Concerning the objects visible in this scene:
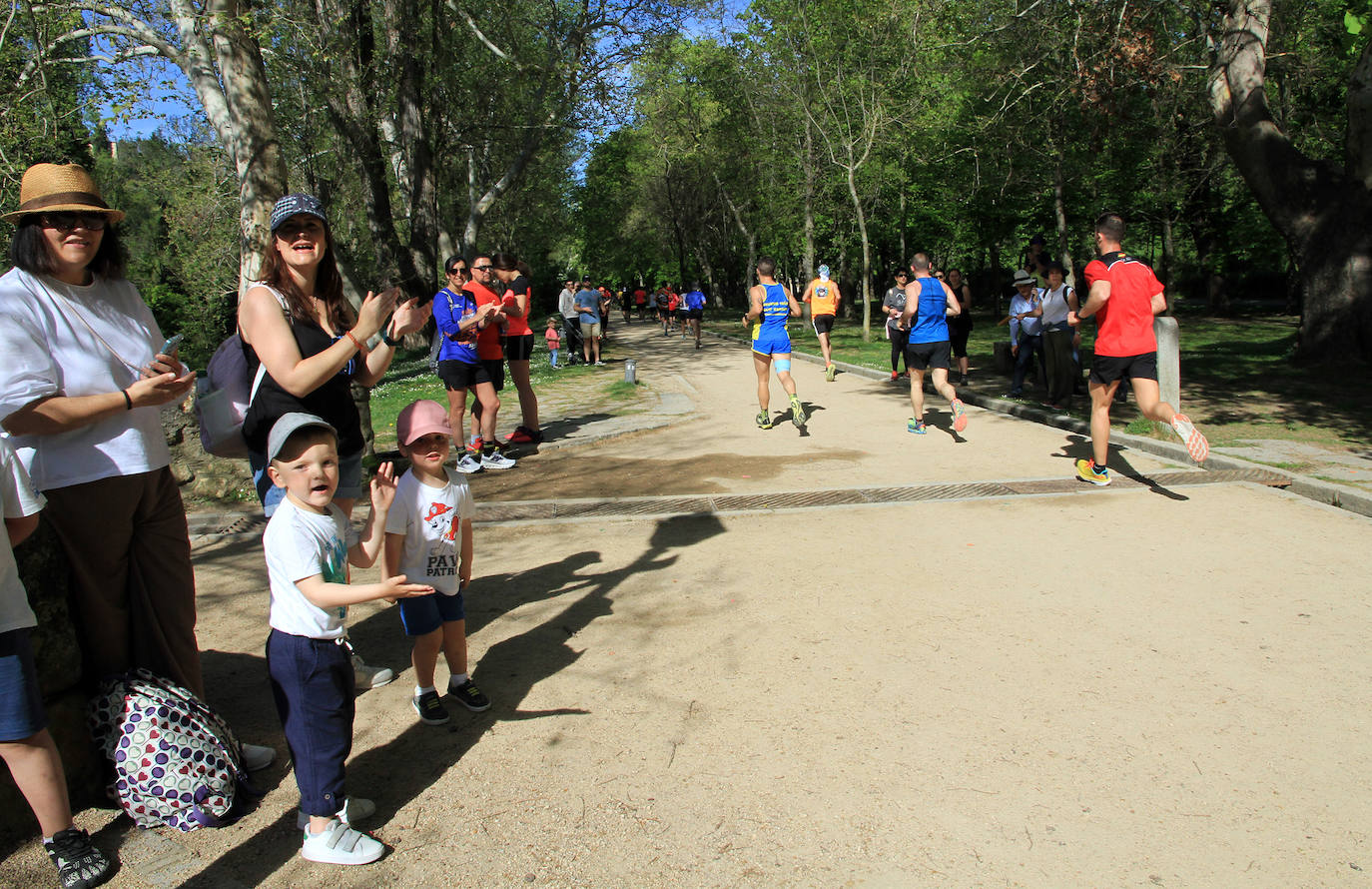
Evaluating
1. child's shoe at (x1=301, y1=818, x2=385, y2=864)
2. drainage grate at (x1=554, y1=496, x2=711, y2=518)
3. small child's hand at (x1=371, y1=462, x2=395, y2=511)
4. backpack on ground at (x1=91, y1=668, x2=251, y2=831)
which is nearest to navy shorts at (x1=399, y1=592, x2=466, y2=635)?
small child's hand at (x1=371, y1=462, x2=395, y2=511)

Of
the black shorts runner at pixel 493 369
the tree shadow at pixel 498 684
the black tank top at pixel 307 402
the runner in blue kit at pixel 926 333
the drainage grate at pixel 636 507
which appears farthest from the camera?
the runner in blue kit at pixel 926 333

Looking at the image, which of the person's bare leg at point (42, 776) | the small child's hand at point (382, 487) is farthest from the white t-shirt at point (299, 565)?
the person's bare leg at point (42, 776)

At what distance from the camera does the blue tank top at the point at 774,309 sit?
10.6 m

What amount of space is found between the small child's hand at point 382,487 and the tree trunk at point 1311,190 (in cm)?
1489

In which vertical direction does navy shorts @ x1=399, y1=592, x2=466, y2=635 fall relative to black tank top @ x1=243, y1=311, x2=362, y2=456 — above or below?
below

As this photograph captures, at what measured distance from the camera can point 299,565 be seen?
289cm

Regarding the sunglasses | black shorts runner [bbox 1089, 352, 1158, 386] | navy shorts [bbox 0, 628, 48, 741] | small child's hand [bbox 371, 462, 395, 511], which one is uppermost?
the sunglasses

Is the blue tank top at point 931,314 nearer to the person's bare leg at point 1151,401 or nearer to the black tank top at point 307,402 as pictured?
the person's bare leg at point 1151,401

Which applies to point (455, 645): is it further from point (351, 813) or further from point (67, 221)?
point (67, 221)

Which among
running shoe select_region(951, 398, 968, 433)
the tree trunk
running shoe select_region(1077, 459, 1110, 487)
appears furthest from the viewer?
the tree trunk

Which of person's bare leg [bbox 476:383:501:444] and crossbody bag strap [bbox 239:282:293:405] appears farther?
person's bare leg [bbox 476:383:501:444]

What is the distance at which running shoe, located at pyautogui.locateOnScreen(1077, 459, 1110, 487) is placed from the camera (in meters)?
7.47

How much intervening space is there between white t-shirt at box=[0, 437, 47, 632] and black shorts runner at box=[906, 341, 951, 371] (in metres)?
8.72

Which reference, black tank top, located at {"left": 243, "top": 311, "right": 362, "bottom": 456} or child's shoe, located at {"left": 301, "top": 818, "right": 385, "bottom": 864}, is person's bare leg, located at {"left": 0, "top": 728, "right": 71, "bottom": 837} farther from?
black tank top, located at {"left": 243, "top": 311, "right": 362, "bottom": 456}
